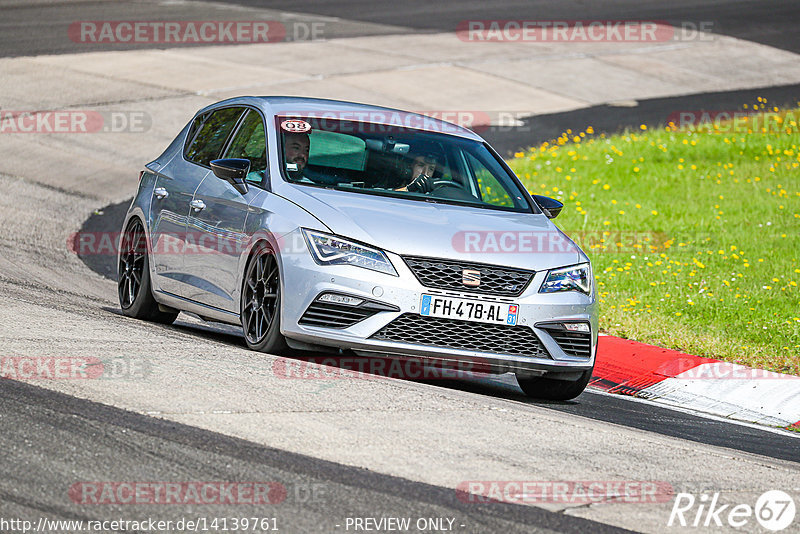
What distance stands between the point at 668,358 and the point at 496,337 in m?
2.85

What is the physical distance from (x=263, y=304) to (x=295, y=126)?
4.68ft

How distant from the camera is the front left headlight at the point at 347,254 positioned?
7.21m

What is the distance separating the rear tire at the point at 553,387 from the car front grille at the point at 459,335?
71 centimetres

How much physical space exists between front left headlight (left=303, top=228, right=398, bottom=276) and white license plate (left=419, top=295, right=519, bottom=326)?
0.28 m

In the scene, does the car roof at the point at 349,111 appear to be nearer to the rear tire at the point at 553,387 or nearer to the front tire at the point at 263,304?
the front tire at the point at 263,304

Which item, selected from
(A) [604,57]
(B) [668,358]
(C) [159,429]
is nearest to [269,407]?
(C) [159,429]

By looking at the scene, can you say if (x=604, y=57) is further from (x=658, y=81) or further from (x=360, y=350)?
(x=360, y=350)

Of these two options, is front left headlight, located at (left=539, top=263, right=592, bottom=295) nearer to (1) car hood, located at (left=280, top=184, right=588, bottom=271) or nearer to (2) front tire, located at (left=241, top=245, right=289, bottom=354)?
(1) car hood, located at (left=280, top=184, right=588, bottom=271)

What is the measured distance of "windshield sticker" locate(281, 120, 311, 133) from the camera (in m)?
8.41

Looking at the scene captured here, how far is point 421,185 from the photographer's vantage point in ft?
27.5

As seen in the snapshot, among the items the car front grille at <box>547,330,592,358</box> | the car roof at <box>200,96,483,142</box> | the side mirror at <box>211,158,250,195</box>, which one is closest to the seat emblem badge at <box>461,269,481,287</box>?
the car front grille at <box>547,330,592,358</box>

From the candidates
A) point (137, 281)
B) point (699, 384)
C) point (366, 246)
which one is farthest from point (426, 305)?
point (137, 281)

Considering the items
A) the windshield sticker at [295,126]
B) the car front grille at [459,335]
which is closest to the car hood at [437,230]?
the car front grille at [459,335]

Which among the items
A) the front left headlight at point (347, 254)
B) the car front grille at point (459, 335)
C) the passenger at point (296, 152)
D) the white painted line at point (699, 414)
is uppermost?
the passenger at point (296, 152)
